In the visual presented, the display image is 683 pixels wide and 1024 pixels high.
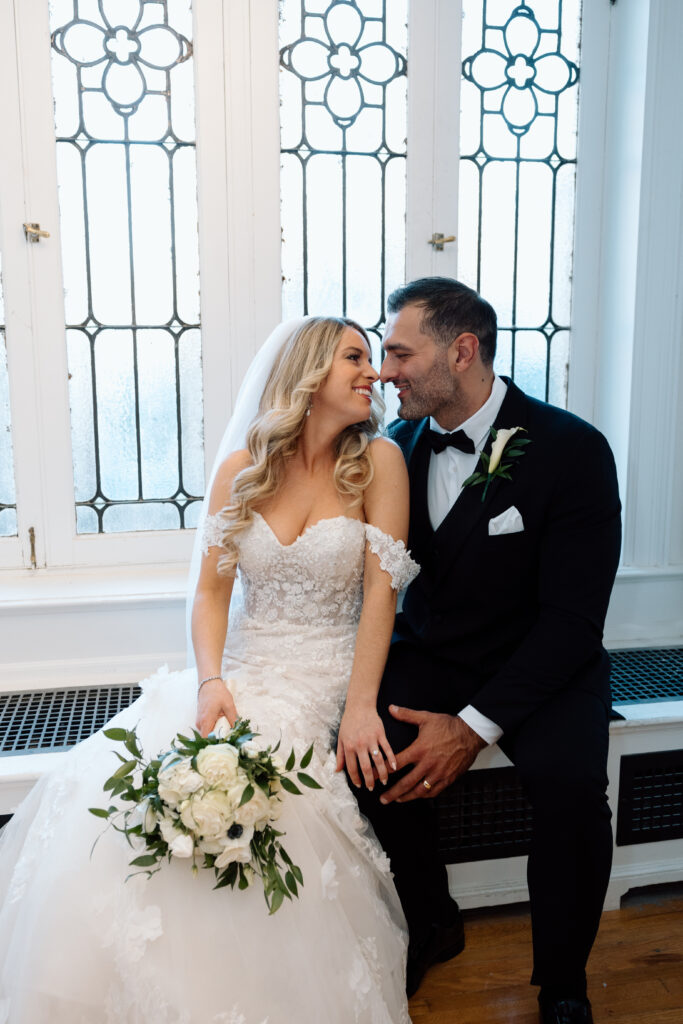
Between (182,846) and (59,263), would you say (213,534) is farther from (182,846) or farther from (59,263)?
(59,263)

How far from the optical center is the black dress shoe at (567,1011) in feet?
5.75

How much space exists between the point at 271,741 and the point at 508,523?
73 cm

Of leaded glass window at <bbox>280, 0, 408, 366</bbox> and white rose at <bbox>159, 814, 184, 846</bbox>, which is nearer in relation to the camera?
white rose at <bbox>159, 814, 184, 846</bbox>

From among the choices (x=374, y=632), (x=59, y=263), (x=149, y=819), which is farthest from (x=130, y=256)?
(x=149, y=819)

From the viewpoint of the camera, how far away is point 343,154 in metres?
2.68

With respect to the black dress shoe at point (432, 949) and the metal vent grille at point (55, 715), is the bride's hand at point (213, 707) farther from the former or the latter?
the black dress shoe at point (432, 949)

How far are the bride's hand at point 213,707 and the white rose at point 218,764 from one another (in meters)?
0.28

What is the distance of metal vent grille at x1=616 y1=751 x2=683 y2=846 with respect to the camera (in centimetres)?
224

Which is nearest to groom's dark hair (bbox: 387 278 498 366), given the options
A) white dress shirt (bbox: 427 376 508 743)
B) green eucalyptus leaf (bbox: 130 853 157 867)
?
white dress shirt (bbox: 427 376 508 743)

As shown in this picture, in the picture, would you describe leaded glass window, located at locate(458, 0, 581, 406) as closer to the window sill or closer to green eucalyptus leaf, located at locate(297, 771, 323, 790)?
the window sill

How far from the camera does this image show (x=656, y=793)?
228 centimetres

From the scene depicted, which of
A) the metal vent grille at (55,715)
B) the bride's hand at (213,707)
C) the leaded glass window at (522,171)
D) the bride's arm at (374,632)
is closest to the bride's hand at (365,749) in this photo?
the bride's arm at (374,632)

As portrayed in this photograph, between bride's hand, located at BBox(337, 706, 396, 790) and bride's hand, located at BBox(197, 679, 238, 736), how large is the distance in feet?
0.84

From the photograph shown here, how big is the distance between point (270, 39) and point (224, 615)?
172cm
